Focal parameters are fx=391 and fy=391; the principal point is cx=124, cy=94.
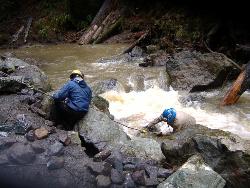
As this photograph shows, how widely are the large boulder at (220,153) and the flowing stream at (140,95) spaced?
2.04 metres

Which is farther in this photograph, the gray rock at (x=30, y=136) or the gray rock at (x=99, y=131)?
the gray rock at (x=99, y=131)

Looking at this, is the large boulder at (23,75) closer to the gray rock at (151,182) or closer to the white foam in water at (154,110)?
the white foam in water at (154,110)

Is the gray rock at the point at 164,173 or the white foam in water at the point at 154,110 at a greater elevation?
the gray rock at the point at 164,173

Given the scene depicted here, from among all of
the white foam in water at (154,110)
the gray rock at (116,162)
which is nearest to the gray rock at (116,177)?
the gray rock at (116,162)

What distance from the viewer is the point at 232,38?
574 inches

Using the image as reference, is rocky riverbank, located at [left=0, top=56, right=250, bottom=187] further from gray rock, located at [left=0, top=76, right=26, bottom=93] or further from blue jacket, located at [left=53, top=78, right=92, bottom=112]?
gray rock, located at [left=0, top=76, right=26, bottom=93]

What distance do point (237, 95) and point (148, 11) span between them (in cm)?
988

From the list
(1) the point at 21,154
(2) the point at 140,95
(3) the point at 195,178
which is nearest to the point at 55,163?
(1) the point at 21,154

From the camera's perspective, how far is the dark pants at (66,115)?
7534mm

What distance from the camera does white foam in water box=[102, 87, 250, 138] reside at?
346 inches

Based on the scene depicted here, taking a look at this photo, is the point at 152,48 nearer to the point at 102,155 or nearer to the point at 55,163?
the point at 102,155

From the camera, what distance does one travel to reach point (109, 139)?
707 centimetres

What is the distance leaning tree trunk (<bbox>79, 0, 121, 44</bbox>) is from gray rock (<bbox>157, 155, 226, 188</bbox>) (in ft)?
41.5

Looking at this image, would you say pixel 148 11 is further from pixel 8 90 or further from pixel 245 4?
pixel 8 90
